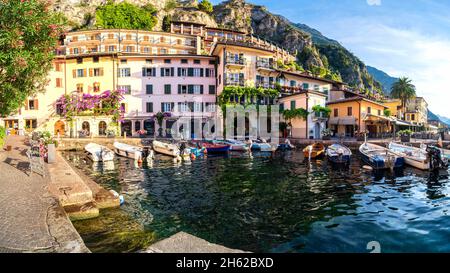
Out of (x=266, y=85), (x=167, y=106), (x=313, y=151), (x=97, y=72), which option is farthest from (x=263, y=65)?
(x=97, y=72)

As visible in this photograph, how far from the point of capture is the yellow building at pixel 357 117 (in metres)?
41.5

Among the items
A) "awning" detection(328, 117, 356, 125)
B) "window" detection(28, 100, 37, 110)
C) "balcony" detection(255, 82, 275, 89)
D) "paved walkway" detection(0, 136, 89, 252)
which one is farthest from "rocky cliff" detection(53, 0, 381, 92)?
"paved walkway" detection(0, 136, 89, 252)

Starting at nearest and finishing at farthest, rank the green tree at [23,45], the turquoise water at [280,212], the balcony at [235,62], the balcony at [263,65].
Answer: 1. the turquoise water at [280,212]
2. the green tree at [23,45]
3. the balcony at [235,62]
4. the balcony at [263,65]

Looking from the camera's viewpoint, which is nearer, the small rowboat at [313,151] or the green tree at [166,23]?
the small rowboat at [313,151]

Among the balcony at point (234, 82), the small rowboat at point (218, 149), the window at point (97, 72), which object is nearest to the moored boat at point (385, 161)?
the small rowboat at point (218, 149)

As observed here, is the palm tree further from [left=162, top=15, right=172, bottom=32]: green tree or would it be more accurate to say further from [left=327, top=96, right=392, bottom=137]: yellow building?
[left=162, top=15, right=172, bottom=32]: green tree

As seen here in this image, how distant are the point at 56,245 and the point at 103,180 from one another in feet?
38.9

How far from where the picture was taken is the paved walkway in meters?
5.17

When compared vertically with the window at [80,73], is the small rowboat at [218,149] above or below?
below

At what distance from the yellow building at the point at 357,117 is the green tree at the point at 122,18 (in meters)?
56.4

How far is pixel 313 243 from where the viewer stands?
761cm

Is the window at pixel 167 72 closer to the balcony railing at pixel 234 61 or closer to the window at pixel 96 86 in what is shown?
the balcony railing at pixel 234 61

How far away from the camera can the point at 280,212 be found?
33.7 feet
